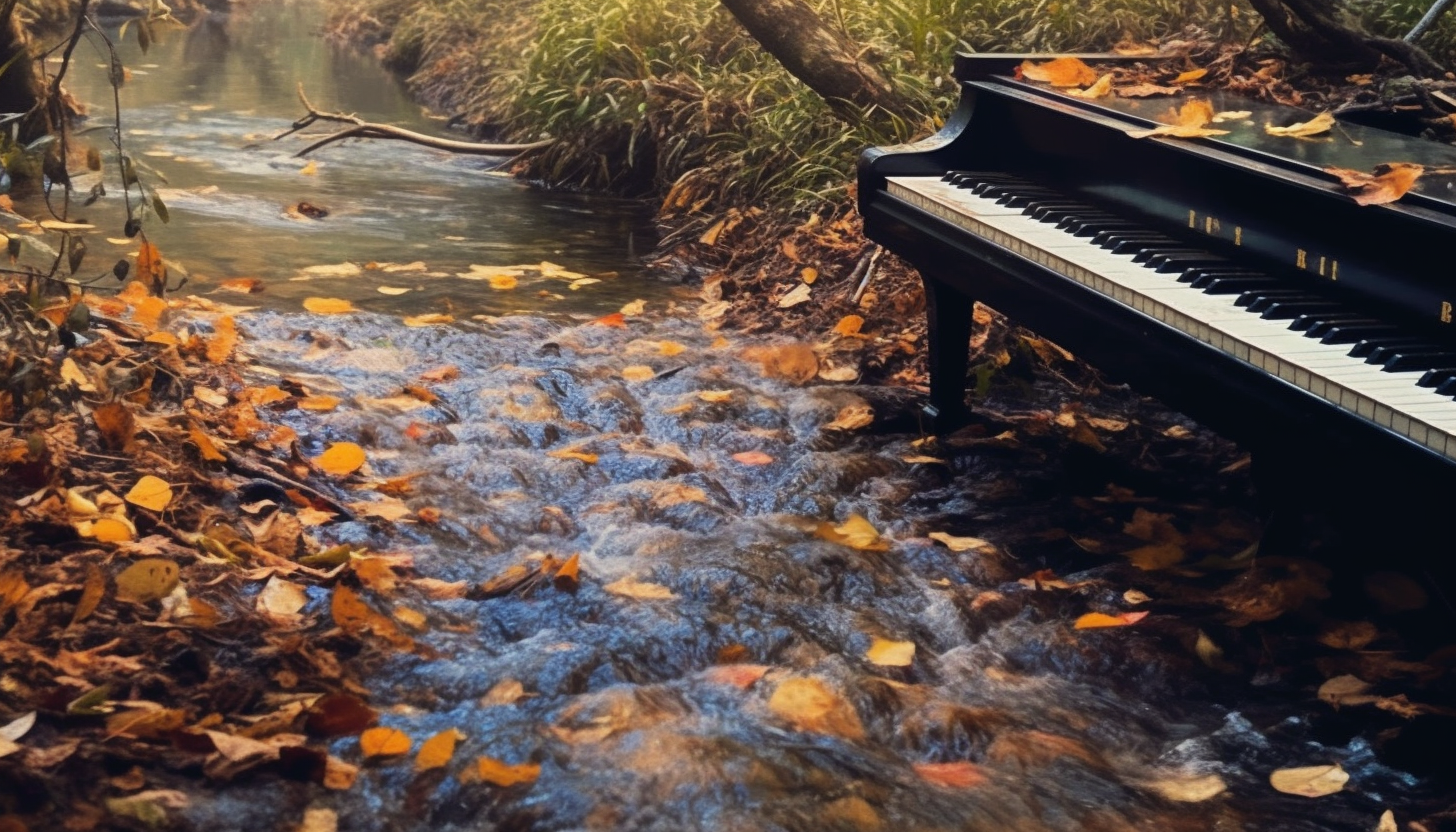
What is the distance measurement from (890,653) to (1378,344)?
44.4 inches

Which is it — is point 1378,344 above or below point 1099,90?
below

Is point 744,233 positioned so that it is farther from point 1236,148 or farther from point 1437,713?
point 1437,713

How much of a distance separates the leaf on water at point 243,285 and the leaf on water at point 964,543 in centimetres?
298

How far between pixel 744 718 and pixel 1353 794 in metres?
1.09

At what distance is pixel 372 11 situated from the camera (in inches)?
661

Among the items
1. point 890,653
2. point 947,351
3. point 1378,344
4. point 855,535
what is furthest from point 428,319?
point 1378,344

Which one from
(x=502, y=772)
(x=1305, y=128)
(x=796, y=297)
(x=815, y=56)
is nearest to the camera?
(x=502, y=772)

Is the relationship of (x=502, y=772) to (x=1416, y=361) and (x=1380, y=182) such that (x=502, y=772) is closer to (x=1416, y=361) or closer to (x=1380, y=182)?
(x=1416, y=361)

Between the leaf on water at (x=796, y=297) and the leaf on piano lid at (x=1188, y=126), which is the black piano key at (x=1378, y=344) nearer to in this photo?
the leaf on piano lid at (x=1188, y=126)

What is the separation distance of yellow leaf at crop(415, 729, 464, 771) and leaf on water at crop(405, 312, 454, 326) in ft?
9.42

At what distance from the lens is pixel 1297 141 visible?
10.0ft

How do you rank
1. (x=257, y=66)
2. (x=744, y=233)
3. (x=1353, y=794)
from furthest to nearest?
1. (x=257, y=66)
2. (x=744, y=233)
3. (x=1353, y=794)

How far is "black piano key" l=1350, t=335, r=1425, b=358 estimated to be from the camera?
7.68 feet

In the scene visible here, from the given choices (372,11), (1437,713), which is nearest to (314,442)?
(1437,713)
